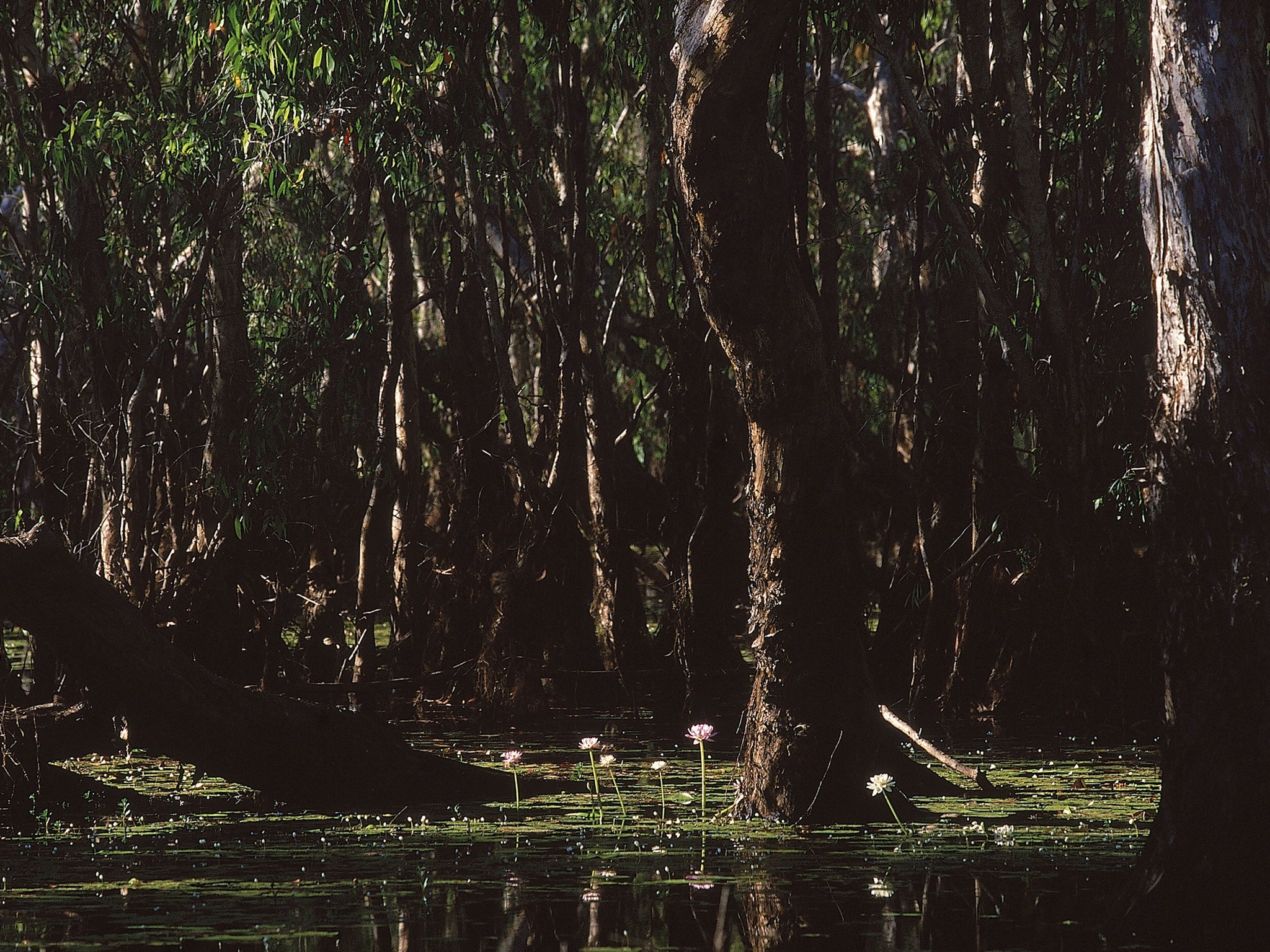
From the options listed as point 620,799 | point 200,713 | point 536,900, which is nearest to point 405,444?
point 200,713

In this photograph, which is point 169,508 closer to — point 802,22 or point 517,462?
point 517,462

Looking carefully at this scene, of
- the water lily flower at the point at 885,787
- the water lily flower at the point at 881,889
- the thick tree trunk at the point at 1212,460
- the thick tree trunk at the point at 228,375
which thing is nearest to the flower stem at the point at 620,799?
the water lily flower at the point at 885,787

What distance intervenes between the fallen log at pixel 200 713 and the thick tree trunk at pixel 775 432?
1312 millimetres

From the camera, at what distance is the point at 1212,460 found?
3770 mm

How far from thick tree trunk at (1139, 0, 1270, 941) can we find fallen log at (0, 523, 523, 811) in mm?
2990

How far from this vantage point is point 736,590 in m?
9.99

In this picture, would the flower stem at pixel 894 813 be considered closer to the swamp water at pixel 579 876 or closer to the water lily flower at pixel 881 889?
the swamp water at pixel 579 876

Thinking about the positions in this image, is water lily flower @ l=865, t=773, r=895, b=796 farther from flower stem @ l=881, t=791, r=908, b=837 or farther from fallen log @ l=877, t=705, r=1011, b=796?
fallen log @ l=877, t=705, r=1011, b=796

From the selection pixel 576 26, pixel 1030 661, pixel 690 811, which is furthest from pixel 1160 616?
pixel 576 26

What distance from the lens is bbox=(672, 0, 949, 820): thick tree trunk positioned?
510cm

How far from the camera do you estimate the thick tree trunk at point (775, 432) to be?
5.10 meters

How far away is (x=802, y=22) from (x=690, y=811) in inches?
112

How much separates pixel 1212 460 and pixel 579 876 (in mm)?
2073

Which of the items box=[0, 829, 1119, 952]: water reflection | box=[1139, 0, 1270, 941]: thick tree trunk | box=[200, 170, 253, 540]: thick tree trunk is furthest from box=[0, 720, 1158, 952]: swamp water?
box=[200, 170, 253, 540]: thick tree trunk
